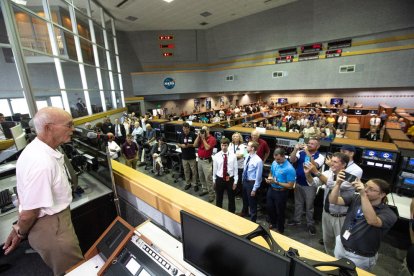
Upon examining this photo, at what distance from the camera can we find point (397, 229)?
3109 millimetres

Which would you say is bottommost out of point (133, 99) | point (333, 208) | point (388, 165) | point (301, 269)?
point (333, 208)

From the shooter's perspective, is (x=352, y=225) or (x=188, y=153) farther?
(x=188, y=153)

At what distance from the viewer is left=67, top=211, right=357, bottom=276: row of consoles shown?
27.1 inches

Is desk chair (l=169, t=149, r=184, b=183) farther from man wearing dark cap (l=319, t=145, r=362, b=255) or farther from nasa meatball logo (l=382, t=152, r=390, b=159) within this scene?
nasa meatball logo (l=382, t=152, r=390, b=159)

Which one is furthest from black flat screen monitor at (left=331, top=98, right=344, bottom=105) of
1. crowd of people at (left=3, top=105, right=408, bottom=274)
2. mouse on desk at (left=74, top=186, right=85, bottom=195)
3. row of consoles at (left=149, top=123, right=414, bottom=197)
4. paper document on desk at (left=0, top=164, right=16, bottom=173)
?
paper document on desk at (left=0, top=164, right=16, bottom=173)

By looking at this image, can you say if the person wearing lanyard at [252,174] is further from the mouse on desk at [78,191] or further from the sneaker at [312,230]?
the mouse on desk at [78,191]

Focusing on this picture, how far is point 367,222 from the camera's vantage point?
178 cm

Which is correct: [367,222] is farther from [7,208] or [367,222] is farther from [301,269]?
[7,208]

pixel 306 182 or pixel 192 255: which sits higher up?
pixel 192 255

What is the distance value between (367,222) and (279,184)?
1.32m

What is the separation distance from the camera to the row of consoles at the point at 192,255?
27.1 inches

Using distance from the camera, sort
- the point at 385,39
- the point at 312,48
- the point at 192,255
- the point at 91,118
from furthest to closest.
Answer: the point at 312,48
the point at 385,39
the point at 91,118
the point at 192,255

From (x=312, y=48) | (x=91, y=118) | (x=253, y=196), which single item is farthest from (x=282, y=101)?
(x=253, y=196)

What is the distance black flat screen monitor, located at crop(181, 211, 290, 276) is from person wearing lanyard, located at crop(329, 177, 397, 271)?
1597mm
